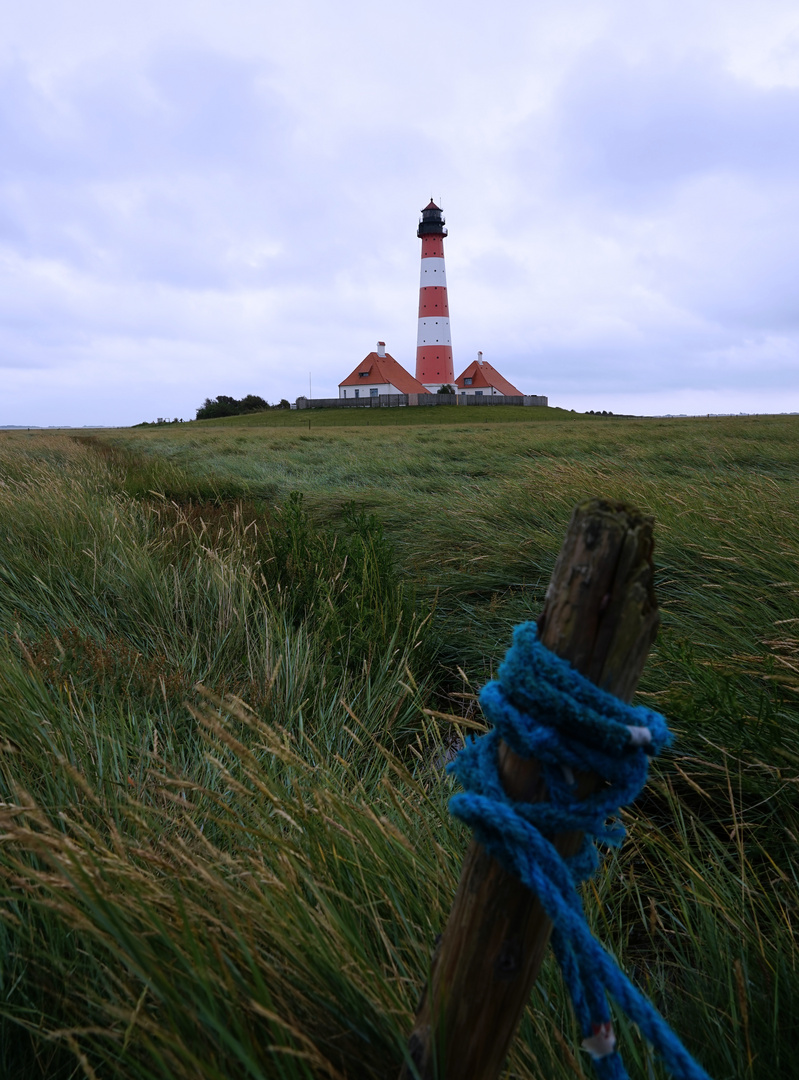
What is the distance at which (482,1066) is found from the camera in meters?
0.98

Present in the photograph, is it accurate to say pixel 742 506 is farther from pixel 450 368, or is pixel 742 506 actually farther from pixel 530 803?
pixel 450 368

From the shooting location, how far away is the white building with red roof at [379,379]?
53625 mm

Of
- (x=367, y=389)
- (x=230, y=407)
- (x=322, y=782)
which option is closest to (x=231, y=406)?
(x=230, y=407)

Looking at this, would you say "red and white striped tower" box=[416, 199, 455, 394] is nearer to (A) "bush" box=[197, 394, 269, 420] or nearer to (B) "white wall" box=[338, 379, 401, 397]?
(B) "white wall" box=[338, 379, 401, 397]

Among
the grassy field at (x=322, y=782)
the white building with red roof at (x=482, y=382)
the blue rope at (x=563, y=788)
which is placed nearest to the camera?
the blue rope at (x=563, y=788)

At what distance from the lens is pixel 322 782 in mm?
2094

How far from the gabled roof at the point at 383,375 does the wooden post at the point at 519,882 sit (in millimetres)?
52788

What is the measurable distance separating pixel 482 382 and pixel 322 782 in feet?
196

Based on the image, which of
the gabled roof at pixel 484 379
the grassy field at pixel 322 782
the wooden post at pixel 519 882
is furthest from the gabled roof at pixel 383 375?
the wooden post at pixel 519 882

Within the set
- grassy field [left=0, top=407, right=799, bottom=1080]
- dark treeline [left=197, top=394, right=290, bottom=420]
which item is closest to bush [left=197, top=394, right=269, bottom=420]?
dark treeline [left=197, top=394, right=290, bottom=420]

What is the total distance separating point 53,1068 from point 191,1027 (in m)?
0.50

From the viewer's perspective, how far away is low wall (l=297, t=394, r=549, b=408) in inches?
1994

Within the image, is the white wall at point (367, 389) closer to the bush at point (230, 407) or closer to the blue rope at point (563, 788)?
the bush at point (230, 407)

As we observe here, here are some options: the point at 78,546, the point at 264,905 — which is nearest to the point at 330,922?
the point at 264,905
